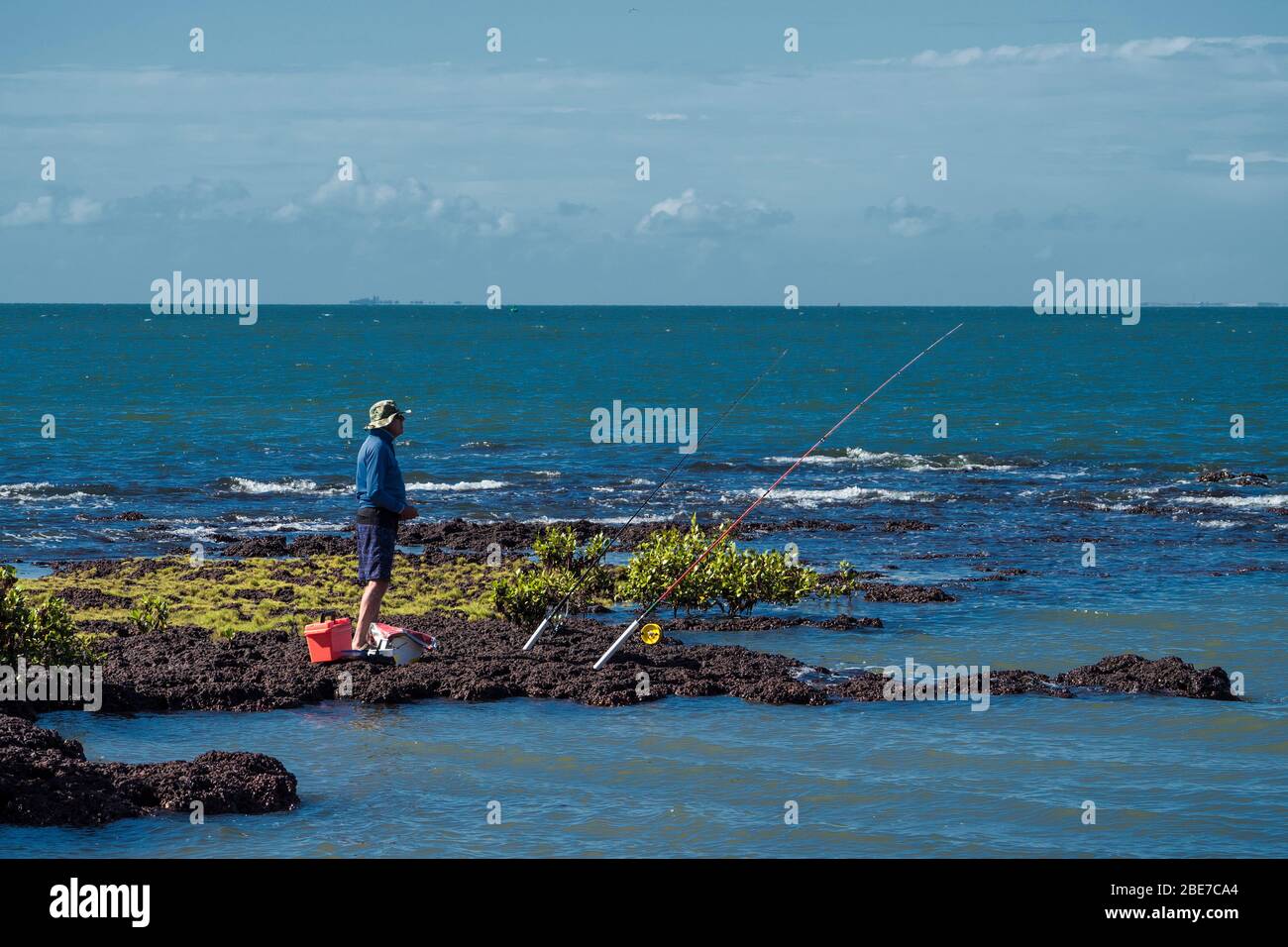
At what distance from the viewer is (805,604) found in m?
17.4

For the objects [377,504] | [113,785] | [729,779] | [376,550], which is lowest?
[729,779]

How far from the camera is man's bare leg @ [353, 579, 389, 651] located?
12633 millimetres

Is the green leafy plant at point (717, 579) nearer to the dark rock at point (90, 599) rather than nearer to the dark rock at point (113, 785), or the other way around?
the dark rock at point (90, 599)

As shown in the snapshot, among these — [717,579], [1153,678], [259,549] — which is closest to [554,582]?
[717,579]

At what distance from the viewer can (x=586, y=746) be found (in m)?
10.7

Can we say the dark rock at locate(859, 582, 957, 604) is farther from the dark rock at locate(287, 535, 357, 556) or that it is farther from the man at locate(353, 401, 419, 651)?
the dark rock at locate(287, 535, 357, 556)

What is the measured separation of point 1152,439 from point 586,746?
119 ft

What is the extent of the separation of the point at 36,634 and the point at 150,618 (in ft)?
10.3

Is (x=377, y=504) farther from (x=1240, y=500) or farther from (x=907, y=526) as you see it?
(x=1240, y=500)

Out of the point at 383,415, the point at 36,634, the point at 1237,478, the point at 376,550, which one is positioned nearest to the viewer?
the point at 36,634

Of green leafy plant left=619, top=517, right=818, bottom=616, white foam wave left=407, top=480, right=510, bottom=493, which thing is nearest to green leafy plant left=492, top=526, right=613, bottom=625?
green leafy plant left=619, top=517, right=818, bottom=616

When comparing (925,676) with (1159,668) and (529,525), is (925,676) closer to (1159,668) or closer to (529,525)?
(1159,668)

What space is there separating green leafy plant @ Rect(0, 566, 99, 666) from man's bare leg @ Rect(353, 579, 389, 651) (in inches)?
84.2
